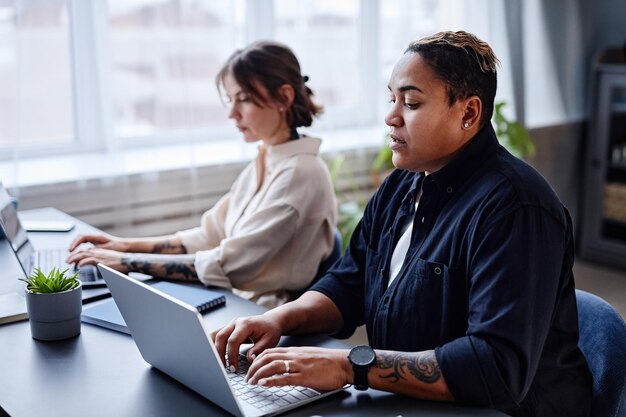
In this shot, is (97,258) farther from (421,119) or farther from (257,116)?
(421,119)

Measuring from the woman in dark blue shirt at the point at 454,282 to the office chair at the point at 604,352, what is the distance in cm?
3

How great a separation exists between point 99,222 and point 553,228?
2060 millimetres

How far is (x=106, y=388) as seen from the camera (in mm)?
1398

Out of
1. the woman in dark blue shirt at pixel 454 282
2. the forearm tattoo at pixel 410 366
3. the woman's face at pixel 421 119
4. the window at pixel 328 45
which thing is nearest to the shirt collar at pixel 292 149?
the woman in dark blue shirt at pixel 454 282

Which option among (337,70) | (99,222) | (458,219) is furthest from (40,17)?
(458,219)

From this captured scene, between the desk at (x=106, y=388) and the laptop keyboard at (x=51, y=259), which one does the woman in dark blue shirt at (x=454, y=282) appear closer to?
the desk at (x=106, y=388)

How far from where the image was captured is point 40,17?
2928 millimetres

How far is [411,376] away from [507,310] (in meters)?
0.19

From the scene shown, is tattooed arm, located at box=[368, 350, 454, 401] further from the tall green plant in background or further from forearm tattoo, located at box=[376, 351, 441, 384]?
the tall green plant in background

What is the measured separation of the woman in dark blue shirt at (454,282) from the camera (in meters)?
1.33

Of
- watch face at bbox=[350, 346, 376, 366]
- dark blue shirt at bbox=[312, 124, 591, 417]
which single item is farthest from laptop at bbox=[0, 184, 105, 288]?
watch face at bbox=[350, 346, 376, 366]

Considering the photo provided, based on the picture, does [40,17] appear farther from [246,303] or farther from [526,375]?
[526,375]

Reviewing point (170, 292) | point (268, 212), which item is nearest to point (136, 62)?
point (268, 212)

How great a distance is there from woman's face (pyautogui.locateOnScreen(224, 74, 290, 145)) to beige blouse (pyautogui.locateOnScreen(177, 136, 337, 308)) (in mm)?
54
